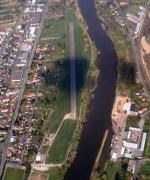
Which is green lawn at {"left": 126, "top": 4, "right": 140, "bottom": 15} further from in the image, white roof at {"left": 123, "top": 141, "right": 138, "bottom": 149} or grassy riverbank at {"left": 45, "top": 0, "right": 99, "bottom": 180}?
white roof at {"left": 123, "top": 141, "right": 138, "bottom": 149}

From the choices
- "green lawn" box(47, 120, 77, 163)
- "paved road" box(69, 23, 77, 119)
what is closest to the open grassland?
"paved road" box(69, 23, 77, 119)

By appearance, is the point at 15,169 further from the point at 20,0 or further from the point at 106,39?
the point at 20,0

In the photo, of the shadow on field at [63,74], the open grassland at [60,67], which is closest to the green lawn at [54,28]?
the open grassland at [60,67]

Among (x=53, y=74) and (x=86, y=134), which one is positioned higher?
(x=53, y=74)

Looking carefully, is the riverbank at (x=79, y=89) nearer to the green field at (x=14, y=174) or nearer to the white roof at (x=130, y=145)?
the green field at (x=14, y=174)

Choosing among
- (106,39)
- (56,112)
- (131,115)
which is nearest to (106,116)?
(131,115)

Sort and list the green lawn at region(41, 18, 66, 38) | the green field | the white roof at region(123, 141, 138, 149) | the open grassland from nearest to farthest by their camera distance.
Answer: the green field
the white roof at region(123, 141, 138, 149)
the open grassland
the green lawn at region(41, 18, 66, 38)
